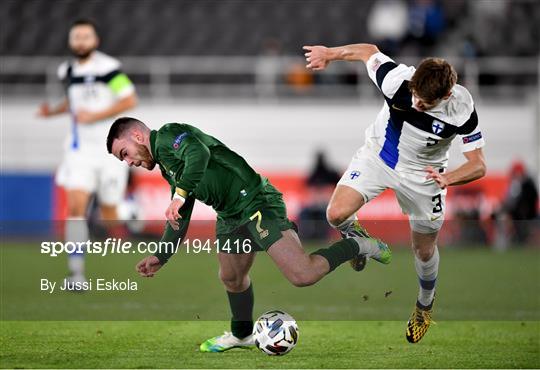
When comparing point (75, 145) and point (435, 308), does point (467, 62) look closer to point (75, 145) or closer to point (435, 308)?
point (75, 145)

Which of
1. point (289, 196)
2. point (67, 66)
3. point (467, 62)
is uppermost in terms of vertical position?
point (67, 66)

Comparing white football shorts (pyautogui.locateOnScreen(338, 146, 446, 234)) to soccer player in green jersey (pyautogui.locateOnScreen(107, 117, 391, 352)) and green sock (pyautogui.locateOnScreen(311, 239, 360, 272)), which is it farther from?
green sock (pyautogui.locateOnScreen(311, 239, 360, 272))

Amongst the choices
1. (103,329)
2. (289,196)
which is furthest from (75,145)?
(289,196)

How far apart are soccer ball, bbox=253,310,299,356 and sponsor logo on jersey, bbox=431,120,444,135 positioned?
5.44ft

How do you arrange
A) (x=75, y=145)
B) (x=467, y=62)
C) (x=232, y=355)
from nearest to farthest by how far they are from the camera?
1. (x=232, y=355)
2. (x=75, y=145)
3. (x=467, y=62)

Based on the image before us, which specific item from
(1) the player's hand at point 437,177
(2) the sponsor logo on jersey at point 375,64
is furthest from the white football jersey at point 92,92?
(1) the player's hand at point 437,177

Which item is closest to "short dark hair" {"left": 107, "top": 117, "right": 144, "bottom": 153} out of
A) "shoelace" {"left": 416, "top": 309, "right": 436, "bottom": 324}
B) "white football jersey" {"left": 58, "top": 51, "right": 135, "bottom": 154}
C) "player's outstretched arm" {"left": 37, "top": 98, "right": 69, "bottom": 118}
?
"shoelace" {"left": 416, "top": 309, "right": 436, "bottom": 324}

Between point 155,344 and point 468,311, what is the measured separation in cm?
297

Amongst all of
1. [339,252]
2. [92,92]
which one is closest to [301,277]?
[339,252]

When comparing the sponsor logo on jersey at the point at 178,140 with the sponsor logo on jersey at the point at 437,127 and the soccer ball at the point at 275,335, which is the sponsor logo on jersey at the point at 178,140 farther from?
the sponsor logo on jersey at the point at 437,127

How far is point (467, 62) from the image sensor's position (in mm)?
19703

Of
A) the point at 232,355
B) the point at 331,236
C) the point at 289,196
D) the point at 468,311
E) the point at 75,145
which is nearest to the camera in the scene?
the point at 232,355

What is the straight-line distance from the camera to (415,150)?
26.7 feet

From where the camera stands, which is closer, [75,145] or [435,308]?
[435,308]
